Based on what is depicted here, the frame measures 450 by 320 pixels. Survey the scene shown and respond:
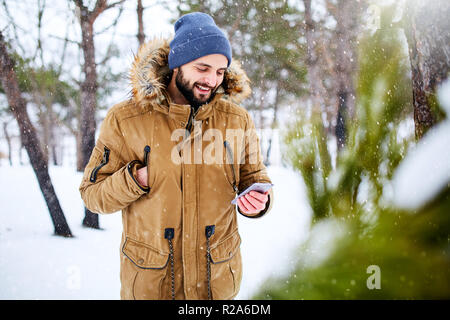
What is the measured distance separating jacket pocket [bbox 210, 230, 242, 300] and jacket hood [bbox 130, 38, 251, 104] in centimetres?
74

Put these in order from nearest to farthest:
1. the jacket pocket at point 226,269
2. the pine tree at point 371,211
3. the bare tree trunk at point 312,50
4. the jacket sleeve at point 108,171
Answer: the pine tree at point 371,211 → the jacket sleeve at point 108,171 → the jacket pocket at point 226,269 → the bare tree trunk at point 312,50

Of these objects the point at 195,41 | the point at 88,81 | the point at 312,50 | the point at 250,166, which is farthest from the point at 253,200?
the point at 312,50

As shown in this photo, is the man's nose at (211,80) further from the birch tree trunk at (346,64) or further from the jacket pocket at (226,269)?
the jacket pocket at (226,269)

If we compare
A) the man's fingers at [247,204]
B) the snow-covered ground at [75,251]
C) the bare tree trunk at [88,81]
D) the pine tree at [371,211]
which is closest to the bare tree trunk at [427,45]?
the pine tree at [371,211]

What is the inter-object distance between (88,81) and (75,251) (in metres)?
2.87

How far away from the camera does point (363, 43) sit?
69 centimetres

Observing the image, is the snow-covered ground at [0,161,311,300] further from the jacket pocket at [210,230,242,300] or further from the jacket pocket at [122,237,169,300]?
the jacket pocket at [122,237,169,300]

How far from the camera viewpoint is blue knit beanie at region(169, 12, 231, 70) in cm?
130


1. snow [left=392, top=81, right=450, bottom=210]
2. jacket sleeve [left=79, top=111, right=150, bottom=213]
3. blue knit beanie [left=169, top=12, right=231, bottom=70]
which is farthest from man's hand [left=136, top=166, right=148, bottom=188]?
snow [left=392, top=81, right=450, bottom=210]

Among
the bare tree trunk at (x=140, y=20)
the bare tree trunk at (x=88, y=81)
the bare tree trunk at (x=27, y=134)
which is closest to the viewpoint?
the bare tree trunk at (x=27, y=134)

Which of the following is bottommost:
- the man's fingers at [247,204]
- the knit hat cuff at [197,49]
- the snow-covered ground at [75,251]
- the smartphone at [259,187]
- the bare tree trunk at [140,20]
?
the snow-covered ground at [75,251]

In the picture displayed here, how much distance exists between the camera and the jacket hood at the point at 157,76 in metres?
1.26
